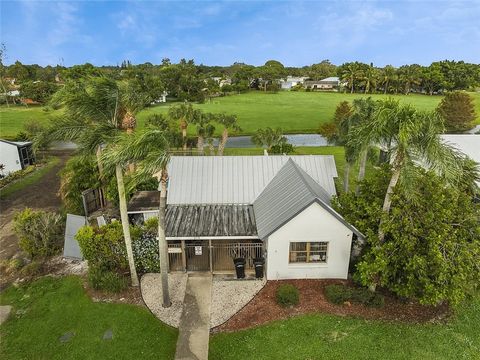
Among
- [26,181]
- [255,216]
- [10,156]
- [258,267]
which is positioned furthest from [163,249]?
[10,156]

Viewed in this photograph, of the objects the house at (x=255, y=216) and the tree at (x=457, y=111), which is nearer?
the house at (x=255, y=216)

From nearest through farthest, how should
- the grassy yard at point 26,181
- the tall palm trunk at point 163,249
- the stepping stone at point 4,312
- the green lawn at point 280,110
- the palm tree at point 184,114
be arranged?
the tall palm trunk at point 163,249
the stepping stone at point 4,312
the grassy yard at point 26,181
the palm tree at point 184,114
the green lawn at point 280,110

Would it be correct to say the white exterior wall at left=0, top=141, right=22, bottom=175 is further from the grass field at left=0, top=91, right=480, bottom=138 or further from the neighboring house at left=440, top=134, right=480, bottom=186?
the neighboring house at left=440, top=134, right=480, bottom=186

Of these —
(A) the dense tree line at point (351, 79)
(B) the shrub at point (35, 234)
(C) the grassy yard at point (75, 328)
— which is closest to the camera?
(C) the grassy yard at point (75, 328)

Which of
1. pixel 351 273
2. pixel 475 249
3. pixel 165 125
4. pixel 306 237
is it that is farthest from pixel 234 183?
pixel 165 125

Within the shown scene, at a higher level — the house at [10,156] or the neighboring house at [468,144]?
the neighboring house at [468,144]

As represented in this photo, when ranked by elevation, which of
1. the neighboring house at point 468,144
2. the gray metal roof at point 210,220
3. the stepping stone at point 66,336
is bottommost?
the stepping stone at point 66,336

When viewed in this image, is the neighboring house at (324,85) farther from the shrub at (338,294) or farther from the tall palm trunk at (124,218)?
the tall palm trunk at (124,218)

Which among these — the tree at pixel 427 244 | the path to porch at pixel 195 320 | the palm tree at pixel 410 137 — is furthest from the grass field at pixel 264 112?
the palm tree at pixel 410 137
